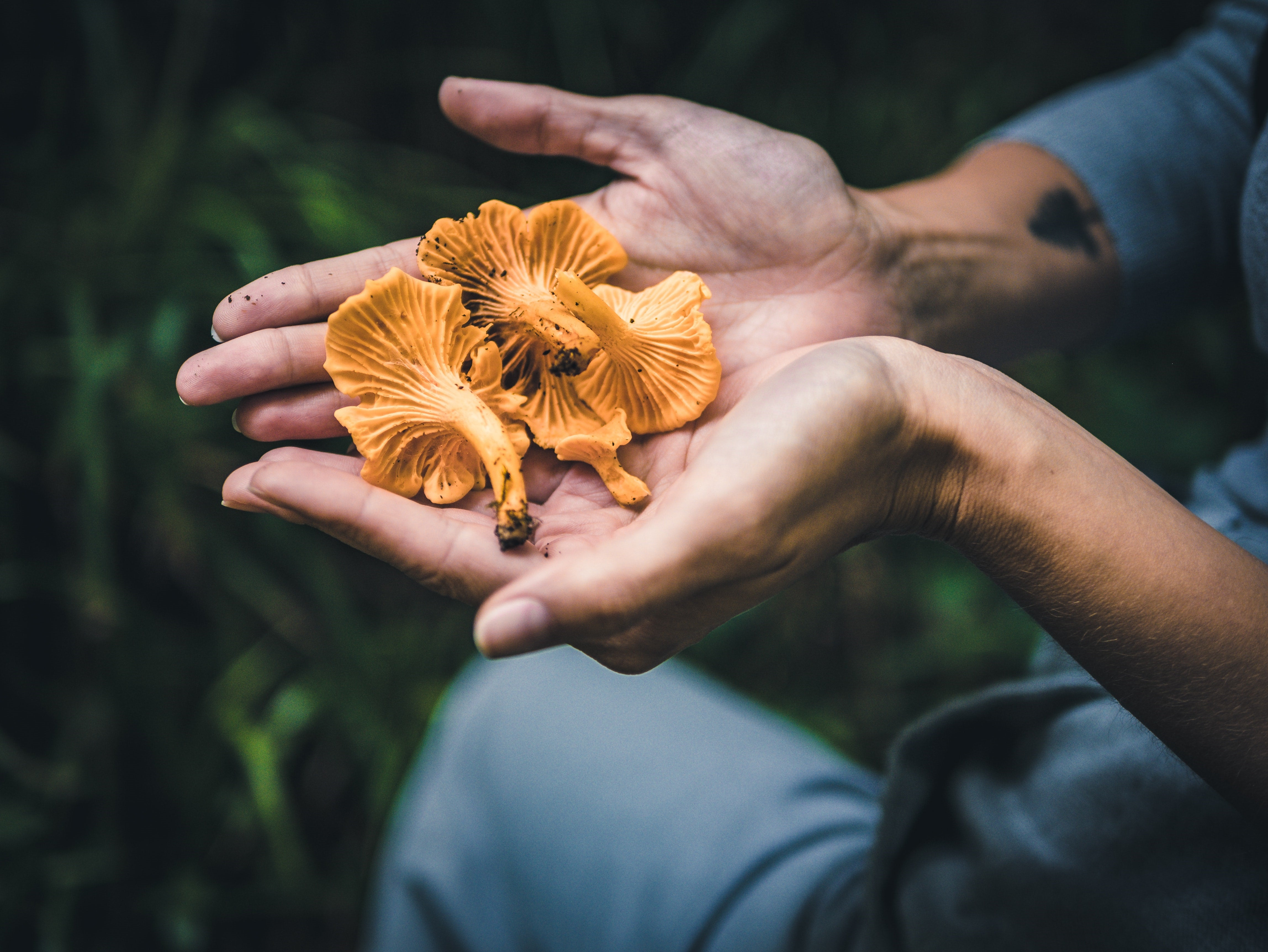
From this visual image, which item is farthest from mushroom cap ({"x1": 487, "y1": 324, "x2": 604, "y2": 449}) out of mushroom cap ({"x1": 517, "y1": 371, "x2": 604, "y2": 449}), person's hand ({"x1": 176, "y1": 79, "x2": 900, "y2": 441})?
person's hand ({"x1": 176, "y1": 79, "x2": 900, "y2": 441})

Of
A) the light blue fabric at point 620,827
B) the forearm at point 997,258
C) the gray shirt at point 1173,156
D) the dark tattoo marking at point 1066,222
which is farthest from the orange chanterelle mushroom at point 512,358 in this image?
the gray shirt at point 1173,156

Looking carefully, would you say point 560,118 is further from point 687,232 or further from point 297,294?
point 297,294

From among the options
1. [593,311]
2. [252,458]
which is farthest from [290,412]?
[252,458]

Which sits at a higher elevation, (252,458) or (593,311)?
(593,311)

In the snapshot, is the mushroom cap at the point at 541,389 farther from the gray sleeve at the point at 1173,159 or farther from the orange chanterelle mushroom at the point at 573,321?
the gray sleeve at the point at 1173,159

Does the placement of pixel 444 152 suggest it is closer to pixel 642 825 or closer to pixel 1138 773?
pixel 642 825

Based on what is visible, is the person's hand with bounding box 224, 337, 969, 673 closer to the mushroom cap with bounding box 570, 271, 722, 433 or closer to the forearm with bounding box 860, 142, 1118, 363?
the mushroom cap with bounding box 570, 271, 722, 433
